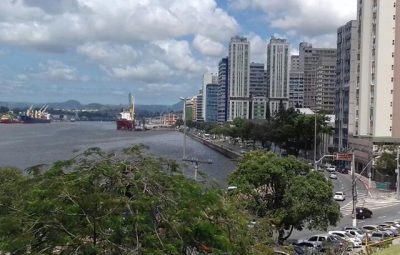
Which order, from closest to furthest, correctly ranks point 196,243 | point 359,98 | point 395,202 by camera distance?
point 196,243 < point 395,202 < point 359,98

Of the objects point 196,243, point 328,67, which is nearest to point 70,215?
point 196,243

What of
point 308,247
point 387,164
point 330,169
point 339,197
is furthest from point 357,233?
point 330,169

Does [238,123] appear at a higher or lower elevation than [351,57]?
lower

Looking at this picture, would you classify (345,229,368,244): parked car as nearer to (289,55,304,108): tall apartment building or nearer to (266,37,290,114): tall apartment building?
(289,55,304,108): tall apartment building

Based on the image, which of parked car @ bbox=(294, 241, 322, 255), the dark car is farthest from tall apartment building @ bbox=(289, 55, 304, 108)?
parked car @ bbox=(294, 241, 322, 255)

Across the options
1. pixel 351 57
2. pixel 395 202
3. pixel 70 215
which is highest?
pixel 351 57

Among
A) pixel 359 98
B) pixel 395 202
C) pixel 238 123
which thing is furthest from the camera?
pixel 238 123

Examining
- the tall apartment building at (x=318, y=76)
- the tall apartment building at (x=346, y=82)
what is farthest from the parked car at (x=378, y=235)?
the tall apartment building at (x=318, y=76)

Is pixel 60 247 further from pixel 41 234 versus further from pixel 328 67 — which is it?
pixel 328 67
